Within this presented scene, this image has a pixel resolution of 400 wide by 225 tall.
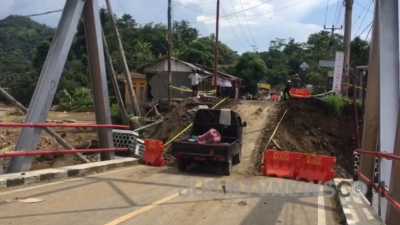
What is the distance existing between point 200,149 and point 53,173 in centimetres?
461

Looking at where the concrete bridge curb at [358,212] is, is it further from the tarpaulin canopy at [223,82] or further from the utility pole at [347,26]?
the tarpaulin canopy at [223,82]

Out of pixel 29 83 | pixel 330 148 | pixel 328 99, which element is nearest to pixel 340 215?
pixel 330 148

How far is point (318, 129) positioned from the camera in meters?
21.0

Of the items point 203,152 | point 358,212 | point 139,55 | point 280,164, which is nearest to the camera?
point 358,212

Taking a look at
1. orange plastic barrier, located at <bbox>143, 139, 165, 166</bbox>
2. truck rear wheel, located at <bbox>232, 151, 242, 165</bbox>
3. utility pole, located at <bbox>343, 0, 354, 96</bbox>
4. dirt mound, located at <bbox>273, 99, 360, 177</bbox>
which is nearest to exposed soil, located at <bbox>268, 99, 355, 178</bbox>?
dirt mound, located at <bbox>273, 99, 360, 177</bbox>

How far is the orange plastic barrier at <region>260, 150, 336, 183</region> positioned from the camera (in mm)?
12922

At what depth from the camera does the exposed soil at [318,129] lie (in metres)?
19.7

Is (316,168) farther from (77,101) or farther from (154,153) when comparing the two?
(77,101)

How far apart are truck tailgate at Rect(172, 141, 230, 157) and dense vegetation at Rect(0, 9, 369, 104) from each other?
35000 mm

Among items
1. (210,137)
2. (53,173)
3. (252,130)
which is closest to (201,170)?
(210,137)

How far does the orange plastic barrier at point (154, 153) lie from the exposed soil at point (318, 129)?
6.18m

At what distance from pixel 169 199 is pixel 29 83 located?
56.5 meters

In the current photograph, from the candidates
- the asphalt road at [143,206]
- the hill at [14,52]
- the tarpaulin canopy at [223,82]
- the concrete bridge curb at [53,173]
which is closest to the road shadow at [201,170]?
the concrete bridge curb at [53,173]

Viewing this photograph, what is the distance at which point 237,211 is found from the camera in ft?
25.9
